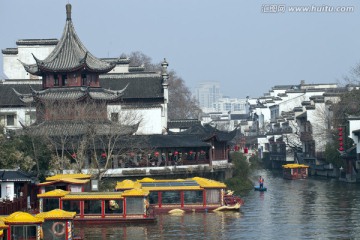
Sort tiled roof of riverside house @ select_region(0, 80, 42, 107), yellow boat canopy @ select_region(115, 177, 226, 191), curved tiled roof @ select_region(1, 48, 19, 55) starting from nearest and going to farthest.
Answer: yellow boat canopy @ select_region(115, 177, 226, 191) → tiled roof of riverside house @ select_region(0, 80, 42, 107) → curved tiled roof @ select_region(1, 48, 19, 55)

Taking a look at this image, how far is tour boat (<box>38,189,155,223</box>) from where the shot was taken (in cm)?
4231

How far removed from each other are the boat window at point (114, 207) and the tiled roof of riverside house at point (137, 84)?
31.3 m

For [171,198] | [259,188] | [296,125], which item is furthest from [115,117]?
[296,125]

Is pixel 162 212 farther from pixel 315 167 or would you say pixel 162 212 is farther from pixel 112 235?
pixel 315 167

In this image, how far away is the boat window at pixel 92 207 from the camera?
1682 inches

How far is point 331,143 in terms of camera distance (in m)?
82.4

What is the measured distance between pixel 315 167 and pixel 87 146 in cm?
3658

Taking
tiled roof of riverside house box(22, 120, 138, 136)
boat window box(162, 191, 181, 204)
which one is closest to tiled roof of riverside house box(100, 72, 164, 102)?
tiled roof of riverside house box(22, 120, 138, 136)

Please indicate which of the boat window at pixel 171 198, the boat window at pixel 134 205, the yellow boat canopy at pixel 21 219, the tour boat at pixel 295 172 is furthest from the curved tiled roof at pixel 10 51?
the yellow boat canopy at pixel 21 219

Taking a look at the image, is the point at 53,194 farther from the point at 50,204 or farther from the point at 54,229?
the point at 54,229

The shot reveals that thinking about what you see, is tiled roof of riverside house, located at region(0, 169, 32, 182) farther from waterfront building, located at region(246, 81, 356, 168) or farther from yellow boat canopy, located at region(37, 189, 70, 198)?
waterfront building, located at region(246, 81, 356, 168)

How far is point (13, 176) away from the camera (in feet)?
148

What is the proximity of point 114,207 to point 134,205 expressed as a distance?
43.6 inches

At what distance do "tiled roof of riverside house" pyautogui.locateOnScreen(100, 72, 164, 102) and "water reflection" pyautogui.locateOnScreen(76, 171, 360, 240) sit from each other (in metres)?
19.3
